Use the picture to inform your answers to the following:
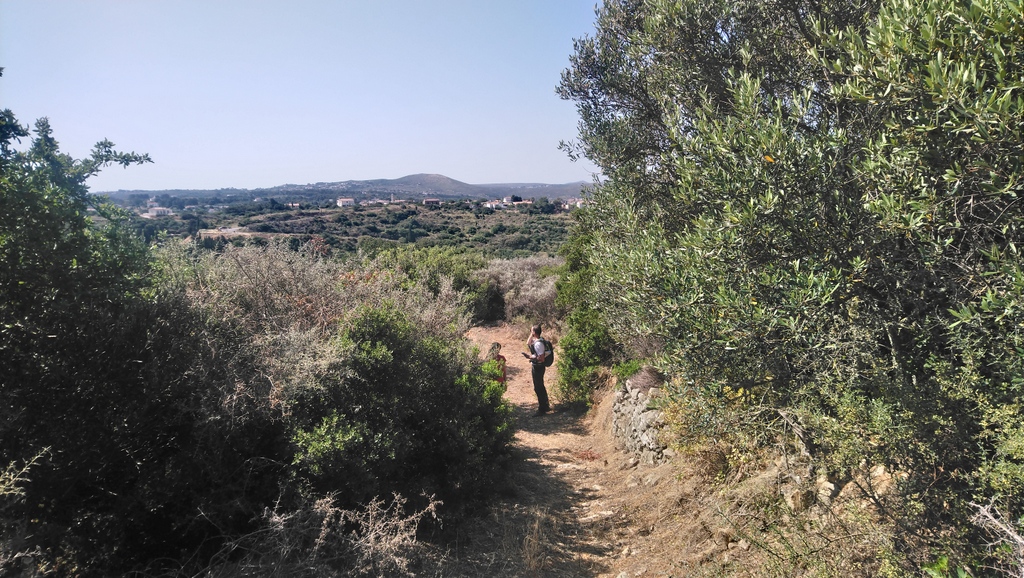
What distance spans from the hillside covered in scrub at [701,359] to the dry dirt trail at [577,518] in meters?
0.06

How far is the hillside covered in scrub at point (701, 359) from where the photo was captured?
292 cm

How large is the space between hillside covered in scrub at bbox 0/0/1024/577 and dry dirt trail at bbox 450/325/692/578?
0.20 feet

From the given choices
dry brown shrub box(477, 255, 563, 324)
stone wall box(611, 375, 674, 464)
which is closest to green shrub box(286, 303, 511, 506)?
stone wall box(611, 375, 674, 464)

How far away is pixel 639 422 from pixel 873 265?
4.42 metres

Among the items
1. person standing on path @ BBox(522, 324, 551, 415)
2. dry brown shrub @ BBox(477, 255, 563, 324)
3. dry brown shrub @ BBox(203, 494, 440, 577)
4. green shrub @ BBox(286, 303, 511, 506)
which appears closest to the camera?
dry brown shrub @ BBox(203, 494, 440, 577)

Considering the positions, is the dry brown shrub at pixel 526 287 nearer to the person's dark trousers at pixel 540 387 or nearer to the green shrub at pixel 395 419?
the person's dark trousers at pixel 540 387

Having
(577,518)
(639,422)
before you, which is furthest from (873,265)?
(639,422)

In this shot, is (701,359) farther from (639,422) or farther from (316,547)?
(639,422)

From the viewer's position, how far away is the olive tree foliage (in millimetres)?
2725

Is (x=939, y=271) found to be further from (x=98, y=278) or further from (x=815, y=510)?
(x=98, y=278)

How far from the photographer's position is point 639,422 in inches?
285

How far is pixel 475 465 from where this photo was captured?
598 centimetres

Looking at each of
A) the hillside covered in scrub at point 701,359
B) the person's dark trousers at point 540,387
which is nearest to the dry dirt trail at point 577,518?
the hillside covered in scrub at point 701,359

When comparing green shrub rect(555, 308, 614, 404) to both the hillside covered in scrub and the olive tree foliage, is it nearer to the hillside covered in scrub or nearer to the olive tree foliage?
the hillside covered in scrub
